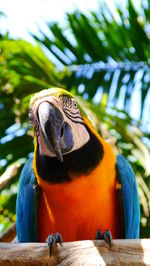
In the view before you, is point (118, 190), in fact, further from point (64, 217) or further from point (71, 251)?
point (71, 251)

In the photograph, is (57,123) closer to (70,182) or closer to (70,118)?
(70,118)

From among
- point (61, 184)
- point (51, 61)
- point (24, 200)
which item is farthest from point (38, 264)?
point (51, 61)

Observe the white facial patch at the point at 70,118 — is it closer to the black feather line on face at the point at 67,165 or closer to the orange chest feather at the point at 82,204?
the black feather line on face at the point at 67,165

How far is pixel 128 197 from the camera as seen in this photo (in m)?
1.95

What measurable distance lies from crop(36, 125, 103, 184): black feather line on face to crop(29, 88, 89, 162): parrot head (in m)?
0.03

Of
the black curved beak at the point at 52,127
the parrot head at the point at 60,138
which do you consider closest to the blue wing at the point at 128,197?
the parrot head at the point at 60,138

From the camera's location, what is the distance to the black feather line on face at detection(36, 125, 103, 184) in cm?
177

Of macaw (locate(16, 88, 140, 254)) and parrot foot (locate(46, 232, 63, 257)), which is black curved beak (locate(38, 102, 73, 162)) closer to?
macaw (locate(16, 88, 140, 254))

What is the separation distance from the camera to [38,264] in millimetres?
1338

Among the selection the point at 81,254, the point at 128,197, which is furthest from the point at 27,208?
the point at 81,254

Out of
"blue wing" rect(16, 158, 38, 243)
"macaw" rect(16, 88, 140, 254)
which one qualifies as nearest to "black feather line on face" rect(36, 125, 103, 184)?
"macaw" rect(16, 88, 140, 254)

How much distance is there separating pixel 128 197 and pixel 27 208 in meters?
0.48

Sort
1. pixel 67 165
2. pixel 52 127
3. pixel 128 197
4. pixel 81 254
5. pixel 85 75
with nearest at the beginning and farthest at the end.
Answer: pixel 81 254
pixel 52 127
pixel 67 165
pixel 128 197
pixel 85 75

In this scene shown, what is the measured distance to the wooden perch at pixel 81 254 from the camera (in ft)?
4.28
